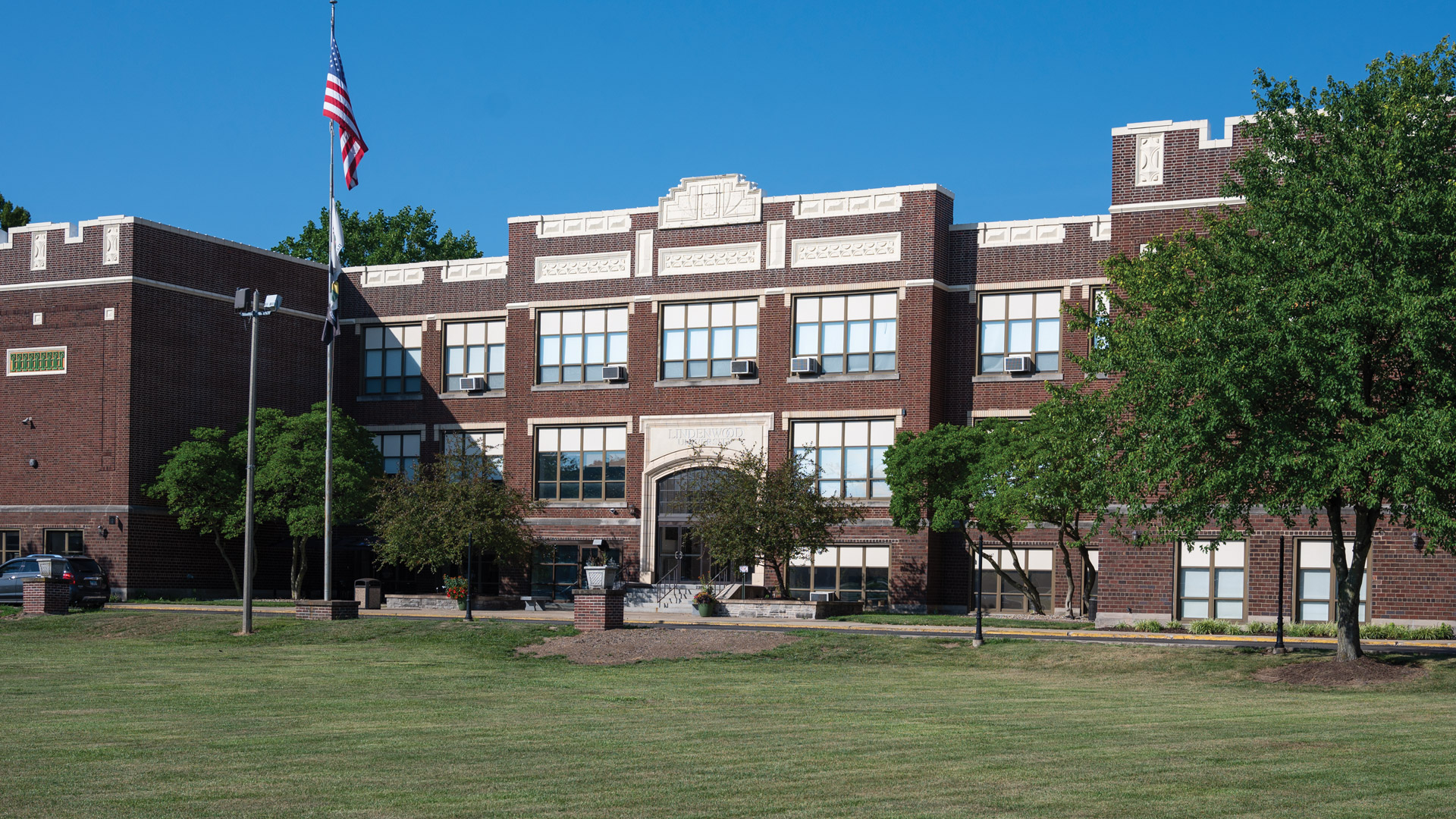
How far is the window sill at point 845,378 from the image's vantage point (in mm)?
48344

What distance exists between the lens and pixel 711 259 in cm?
5112

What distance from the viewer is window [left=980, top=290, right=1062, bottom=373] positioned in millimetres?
47312

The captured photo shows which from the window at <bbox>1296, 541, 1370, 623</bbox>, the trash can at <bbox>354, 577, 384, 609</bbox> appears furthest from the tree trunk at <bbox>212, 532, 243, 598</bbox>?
the window at <bbox>1296, 541, 1370, 623</bbox>

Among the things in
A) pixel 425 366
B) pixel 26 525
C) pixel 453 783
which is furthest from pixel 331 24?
pixel 453 783

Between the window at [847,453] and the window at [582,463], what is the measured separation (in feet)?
21.6

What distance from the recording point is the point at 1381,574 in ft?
112

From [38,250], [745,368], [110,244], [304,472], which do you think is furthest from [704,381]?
[38,250]

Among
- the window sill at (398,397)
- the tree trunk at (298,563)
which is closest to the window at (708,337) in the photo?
the window sill at (398,397)

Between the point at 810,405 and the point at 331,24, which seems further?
the point at 810,405

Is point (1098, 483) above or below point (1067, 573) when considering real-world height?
above

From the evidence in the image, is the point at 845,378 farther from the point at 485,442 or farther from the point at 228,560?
the point at 228,560

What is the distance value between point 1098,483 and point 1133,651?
11.1 feet

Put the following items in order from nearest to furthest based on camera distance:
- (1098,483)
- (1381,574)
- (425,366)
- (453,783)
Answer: (453,783)
(1098,483)
(1381,574)
(425,366)

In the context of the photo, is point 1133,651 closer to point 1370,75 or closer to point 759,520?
point 1370,75
